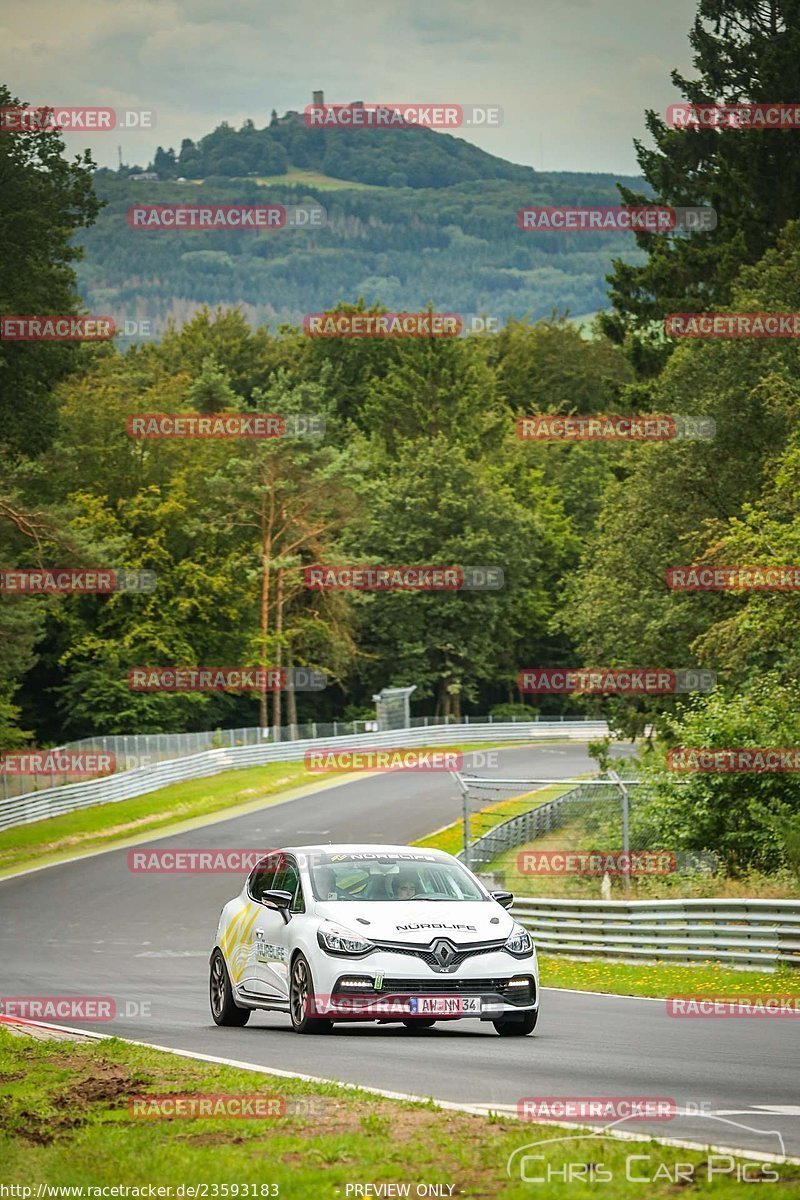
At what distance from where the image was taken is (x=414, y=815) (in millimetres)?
51688

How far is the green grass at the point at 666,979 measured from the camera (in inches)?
746

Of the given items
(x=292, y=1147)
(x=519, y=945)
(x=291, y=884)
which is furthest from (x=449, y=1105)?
(x=291, y=884)

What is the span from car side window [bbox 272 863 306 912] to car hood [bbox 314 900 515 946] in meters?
0.36

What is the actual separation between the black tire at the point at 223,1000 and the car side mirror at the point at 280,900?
1249mm

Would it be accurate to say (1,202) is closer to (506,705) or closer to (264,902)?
(264,902)

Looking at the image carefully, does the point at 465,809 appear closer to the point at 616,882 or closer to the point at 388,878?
the point at 616,882

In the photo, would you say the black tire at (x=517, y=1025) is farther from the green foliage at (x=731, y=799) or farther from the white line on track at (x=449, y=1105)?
the green foliage at (x=731, y=799)

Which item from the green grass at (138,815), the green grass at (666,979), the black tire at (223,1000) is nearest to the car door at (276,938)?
the black tire at (223,1000)

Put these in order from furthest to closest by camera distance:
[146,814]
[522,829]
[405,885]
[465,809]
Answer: [146,814] → [522,829] → [465,809] → [405,885]

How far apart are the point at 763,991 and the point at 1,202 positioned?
1323 inches

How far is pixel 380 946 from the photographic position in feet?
45.4

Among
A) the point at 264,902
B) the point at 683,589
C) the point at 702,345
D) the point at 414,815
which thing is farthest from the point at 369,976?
the point at 414,815

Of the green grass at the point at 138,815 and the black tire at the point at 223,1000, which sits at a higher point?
the black tire at the point at 223,1000

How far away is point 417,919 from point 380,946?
0.44 metres
